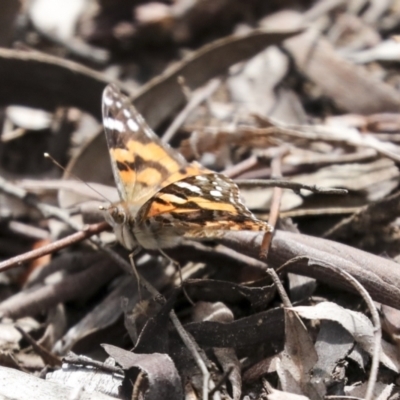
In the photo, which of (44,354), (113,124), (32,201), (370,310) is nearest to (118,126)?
(113,124)

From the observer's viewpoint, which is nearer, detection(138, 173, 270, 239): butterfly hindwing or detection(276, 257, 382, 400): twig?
detection(276, 257, 382, 400): twig

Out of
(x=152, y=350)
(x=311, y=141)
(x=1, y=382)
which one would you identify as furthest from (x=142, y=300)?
(x=311, y=141)

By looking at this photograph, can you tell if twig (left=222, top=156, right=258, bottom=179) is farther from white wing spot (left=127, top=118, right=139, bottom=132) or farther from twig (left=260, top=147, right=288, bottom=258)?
white wing spot (left=127, top=118, right=139, bottom=132)

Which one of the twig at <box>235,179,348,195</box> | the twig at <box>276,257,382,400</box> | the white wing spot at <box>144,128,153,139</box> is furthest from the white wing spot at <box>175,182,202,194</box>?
the white wing spot at <box>144,128,153,139</box>

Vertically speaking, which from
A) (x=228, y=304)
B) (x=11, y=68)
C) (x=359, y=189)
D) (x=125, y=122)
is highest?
(x=11, y=68)

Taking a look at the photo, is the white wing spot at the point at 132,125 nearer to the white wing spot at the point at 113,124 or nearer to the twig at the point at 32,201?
the white wing spot at the point at 113,124

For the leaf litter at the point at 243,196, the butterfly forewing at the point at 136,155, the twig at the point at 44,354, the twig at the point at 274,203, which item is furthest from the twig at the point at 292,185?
the twig at the point at 44,354

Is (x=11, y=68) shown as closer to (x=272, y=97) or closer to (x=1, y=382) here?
(x=272, y=97)
